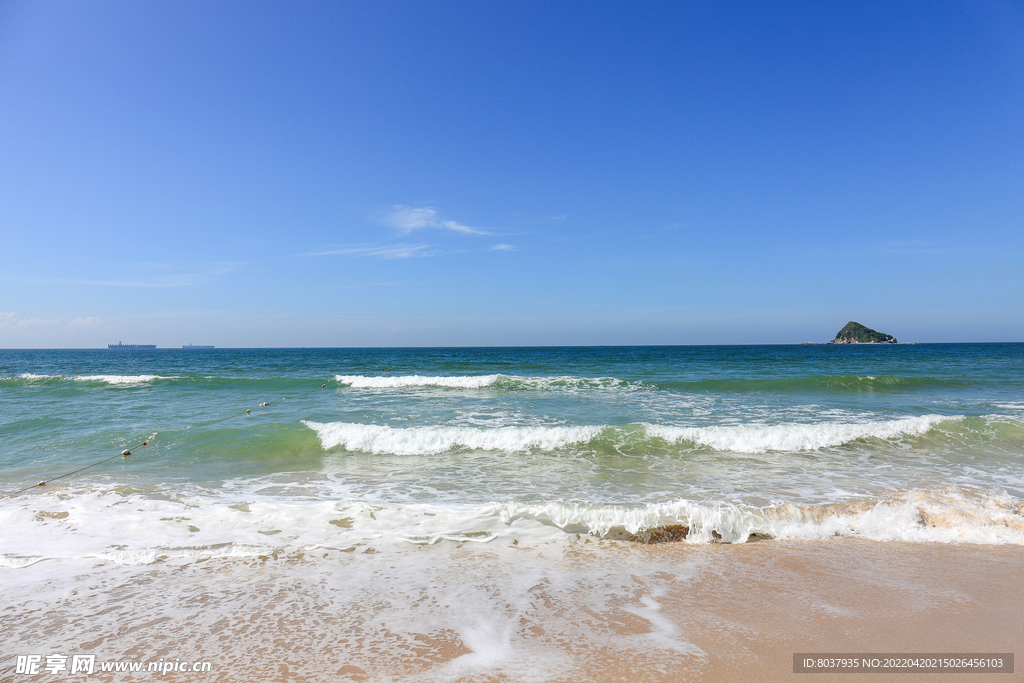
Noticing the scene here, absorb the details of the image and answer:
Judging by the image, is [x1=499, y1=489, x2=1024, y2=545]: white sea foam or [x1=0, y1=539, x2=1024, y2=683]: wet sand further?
[x1=499, y1=489, x2=1024, y2=545]: white sea foam

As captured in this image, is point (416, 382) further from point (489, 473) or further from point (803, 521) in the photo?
point (803, 521)

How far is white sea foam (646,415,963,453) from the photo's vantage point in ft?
29.5

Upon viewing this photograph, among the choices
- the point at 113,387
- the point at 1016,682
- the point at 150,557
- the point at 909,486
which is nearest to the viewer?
the point at 1016,682

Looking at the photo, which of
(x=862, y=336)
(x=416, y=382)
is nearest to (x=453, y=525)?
(x=416, y=382)

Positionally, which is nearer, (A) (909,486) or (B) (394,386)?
(A) (909,486)

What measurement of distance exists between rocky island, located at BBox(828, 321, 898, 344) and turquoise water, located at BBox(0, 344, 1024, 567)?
12337 cm

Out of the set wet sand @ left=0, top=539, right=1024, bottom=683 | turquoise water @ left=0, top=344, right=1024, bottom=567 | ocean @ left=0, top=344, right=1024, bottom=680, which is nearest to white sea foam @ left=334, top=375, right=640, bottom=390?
turquoise water @ left=0, top=344, right=1024, bottom=567

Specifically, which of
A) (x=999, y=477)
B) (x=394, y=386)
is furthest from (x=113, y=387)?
(x=999, y=477)

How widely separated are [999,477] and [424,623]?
8.85 metres

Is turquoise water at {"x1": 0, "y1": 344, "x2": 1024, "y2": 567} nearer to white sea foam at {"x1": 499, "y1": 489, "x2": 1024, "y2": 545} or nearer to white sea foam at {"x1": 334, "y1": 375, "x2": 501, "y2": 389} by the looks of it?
white sea foam at {"x1": 499, "y1": 489, "x2": 1024, "y2": 545}

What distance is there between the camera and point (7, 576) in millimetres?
3982

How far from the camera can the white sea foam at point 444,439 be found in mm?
9195

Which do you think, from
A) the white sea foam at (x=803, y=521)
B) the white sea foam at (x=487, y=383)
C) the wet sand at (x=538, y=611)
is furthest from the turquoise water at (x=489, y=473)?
the white sea foam at (x=487, y=383)

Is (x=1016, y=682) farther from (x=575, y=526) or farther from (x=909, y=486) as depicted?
(x=909, y=486)
